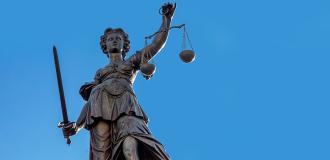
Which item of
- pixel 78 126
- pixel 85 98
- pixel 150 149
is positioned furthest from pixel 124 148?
pixel 85 98

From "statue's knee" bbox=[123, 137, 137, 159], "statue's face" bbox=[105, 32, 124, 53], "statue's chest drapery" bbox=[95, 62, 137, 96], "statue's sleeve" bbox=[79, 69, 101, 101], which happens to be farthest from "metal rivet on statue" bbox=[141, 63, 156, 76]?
"statue's knee" bbox=[123, 137, 137, 159]

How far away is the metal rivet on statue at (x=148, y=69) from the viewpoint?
17359mm

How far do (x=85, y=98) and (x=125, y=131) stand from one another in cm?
253

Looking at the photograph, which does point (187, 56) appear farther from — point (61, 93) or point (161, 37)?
point (61, 93)

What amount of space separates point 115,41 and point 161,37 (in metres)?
1.29

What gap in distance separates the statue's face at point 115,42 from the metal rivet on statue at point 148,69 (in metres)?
1.38

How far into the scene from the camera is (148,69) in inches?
683

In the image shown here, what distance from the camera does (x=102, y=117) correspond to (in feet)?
54.9

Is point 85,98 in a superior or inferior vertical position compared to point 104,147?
superior

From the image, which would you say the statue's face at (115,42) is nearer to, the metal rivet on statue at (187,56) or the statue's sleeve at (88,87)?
the statue's sleeve at (88,87)

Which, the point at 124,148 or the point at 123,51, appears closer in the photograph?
the point at 124,148

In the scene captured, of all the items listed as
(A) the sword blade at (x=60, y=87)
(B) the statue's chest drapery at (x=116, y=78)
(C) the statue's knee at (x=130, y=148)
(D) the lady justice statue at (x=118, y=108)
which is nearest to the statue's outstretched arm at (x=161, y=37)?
(D) the lady justice statue at (x=118, y=108)

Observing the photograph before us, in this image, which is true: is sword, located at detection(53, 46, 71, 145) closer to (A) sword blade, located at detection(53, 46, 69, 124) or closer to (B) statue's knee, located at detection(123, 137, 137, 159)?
(A) sword blade, located at detection(53, 46, 69, 124)

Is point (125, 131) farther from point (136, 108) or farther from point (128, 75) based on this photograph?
point (128, 75)
